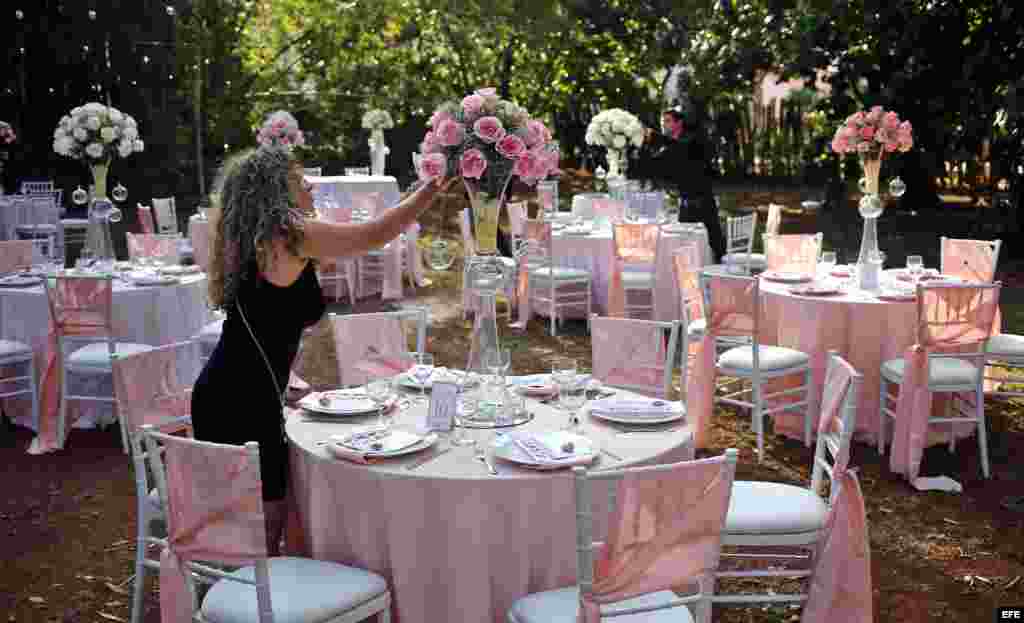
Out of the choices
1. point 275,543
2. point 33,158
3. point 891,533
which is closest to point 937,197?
point 891,533

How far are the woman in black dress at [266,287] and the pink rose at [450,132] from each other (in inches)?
6.7

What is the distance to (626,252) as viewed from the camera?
324 inches

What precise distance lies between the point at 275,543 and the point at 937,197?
47.1ft

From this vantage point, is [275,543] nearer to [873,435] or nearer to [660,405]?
[660,405]

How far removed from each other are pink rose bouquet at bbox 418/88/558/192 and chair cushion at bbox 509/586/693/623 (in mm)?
1378

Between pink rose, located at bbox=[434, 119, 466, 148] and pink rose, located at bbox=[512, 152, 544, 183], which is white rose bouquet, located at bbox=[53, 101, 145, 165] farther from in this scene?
pink rose, located at bbox=[512, 152, 544, 183]

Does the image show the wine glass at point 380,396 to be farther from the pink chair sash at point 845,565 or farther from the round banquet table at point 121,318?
the round banquet table at point 121,318

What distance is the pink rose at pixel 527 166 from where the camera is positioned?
366 centimetres

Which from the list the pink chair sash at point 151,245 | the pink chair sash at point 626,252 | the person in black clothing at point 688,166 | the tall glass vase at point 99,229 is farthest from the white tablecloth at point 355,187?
the tall glass vase at point 99,229

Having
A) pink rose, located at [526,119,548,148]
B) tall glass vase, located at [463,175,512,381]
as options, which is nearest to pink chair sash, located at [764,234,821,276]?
pink rose, located at [526,119,548,148]

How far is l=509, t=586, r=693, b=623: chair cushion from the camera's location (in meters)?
2.87

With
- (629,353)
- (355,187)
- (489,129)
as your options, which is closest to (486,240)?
(489,129)

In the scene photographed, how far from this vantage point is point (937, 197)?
15820 mm

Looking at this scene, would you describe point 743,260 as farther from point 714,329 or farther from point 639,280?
A: point 714,329
